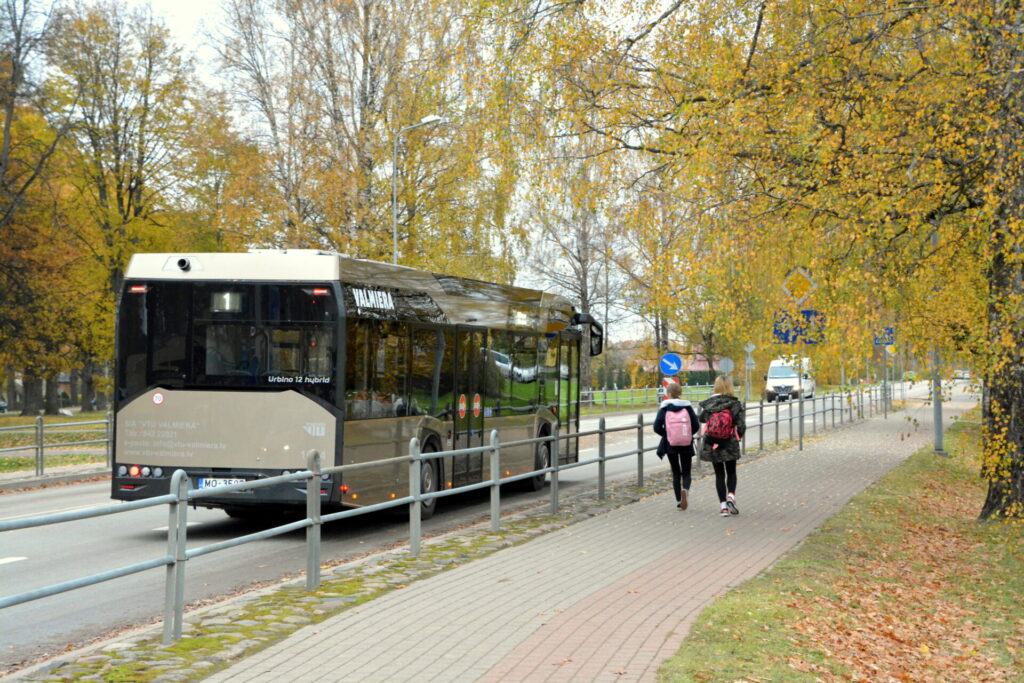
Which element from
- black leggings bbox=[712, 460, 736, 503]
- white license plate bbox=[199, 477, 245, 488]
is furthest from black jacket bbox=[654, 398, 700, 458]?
white license plate bbox=[199, 477, 245, 488]

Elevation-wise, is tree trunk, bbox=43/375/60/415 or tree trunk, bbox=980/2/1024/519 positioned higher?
tree trunk, bbox=980/2/1024/519

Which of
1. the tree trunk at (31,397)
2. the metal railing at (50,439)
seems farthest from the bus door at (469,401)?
the tree trunk at (31,397)

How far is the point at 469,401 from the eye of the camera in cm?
1605


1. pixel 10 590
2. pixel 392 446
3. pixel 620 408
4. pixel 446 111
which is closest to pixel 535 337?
pixel 446 111

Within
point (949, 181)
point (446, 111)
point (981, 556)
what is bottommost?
point (981, 556)

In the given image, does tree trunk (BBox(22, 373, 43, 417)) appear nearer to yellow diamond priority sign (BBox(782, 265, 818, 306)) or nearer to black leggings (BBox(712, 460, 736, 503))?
black leggings (BBox(712, 460, 736, 503))

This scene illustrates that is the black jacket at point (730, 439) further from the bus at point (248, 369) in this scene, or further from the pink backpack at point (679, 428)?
the bus at point (248, 369)

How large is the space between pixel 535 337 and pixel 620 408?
1361 inches

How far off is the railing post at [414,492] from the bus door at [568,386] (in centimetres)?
864

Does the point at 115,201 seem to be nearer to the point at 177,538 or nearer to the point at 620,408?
the point at 620,408

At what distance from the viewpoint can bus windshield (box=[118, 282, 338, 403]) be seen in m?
12.4

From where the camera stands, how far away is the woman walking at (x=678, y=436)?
580 inches

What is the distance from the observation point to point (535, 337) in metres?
18.7

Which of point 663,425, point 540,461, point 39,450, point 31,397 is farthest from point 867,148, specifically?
point 31,397
